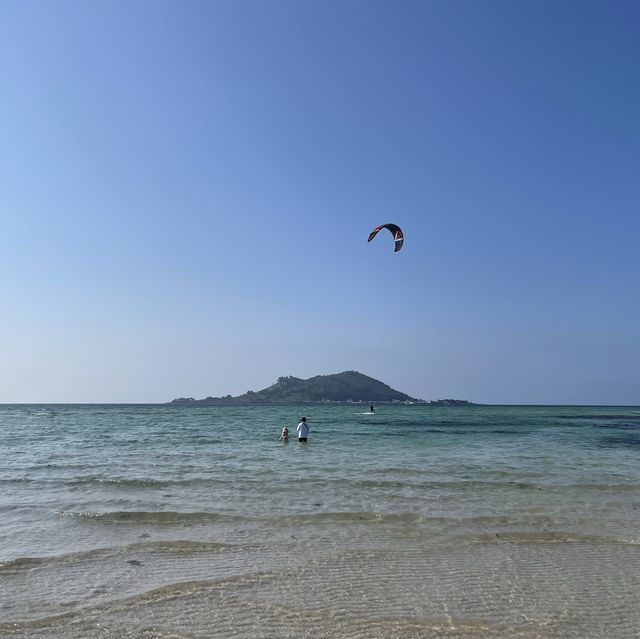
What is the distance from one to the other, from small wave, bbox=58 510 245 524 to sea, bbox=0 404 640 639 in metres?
0.06

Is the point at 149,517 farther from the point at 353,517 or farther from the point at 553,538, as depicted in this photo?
the point at 553,538

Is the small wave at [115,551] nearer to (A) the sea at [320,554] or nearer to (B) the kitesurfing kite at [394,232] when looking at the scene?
(A) the sea at [320,554]

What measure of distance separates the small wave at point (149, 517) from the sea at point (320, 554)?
58 millimetres

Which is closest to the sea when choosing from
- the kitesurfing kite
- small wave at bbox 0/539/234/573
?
small wave at bbox 0/539/234/573

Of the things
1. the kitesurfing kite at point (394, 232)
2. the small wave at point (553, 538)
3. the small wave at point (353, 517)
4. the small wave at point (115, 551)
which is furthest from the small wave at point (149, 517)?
the kitesurfing kite at point (394, 232)

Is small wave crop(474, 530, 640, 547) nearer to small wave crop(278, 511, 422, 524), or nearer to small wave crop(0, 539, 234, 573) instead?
small wave crop(278, 511, 422, 524)

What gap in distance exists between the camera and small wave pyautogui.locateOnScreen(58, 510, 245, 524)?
1002 cm

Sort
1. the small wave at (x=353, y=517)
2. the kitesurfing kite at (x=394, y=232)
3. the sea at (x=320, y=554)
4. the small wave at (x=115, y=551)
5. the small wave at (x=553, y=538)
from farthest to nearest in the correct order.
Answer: the kitesurfing kite at (x=394, y=232)
the small wave at (x=353, y=517)
the small wave at (x=553, y=538)
the small wave at (x=115, y=551)
the sea at (x=320, y=554)

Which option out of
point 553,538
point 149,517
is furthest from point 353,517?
point 149,517

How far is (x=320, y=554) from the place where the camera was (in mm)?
7859

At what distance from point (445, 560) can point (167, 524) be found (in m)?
5.32

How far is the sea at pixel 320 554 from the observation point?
5.58m

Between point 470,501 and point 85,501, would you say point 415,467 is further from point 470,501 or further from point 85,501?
point 85,501

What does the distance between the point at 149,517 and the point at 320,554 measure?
4.25m
